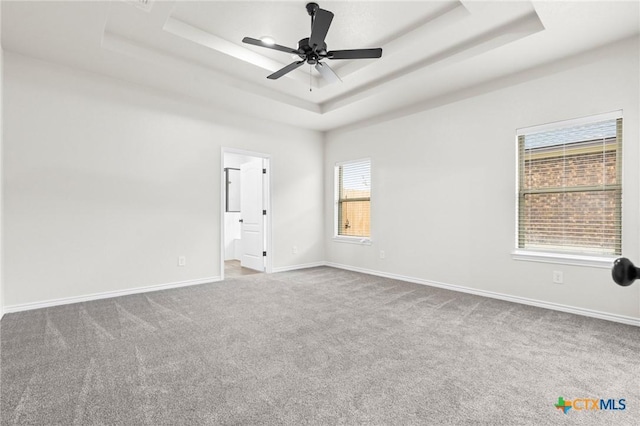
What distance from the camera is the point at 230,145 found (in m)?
4.95

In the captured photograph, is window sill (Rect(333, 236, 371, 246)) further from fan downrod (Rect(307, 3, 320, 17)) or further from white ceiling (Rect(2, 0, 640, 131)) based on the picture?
fan downrod (Rect(307, 3, 320, 17))

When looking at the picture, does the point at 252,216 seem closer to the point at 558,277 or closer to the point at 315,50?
the point at 315,50

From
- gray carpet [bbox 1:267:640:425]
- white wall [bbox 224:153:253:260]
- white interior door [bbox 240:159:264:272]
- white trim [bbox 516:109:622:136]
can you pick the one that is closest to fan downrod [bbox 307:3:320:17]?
white trim [bbox 516:109:622:136]

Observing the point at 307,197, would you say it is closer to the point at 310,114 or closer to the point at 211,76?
the point at 310,114

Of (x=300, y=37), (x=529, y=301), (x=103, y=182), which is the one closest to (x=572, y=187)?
(x=529, y=301)

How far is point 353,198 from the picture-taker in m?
5.83

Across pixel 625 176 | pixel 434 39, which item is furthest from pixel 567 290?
pixel 434 39

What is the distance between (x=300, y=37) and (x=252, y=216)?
3401 millimetres

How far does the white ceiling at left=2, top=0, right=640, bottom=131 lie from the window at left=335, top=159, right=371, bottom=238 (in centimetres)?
164

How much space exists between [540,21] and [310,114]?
10.5 feet

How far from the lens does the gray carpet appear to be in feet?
5.35

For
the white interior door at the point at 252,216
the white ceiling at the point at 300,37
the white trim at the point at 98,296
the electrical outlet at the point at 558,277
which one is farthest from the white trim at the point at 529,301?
the white trim at the point at 98,296

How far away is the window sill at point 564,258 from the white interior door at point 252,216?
3.97 metres

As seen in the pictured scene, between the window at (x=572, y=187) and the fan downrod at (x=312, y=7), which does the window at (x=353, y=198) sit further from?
the fan downrod at (x=312, y=7)
